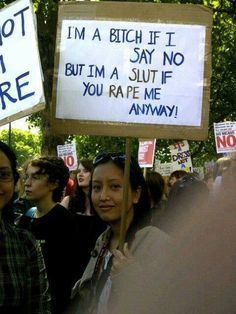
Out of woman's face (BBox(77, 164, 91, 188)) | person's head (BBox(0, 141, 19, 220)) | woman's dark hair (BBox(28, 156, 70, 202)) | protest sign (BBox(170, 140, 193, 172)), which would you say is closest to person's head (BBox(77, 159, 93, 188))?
woman's face (BBox(77, 164, 91, 188))

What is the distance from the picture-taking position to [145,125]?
291 centimetres

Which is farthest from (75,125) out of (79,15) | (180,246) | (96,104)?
(180,246)

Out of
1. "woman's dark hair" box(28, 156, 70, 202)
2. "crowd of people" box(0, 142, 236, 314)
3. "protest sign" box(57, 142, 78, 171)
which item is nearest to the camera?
"crowd of people" box(0, 142, 236, 314)

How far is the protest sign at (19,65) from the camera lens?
2.93m

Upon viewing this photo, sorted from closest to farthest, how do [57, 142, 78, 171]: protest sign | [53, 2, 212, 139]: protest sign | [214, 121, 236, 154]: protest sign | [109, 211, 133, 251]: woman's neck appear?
1. [109, 211, 133, 251]: woman's neck
2. [53, 2, 212, 139]: protest sign
3. [57, 142, 78, 171]: protest sign
4. [214, 121, 236, 154]: protest sign

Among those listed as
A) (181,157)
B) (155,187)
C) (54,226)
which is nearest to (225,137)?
(181,157)

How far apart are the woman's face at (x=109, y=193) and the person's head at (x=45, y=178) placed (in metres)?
1.18

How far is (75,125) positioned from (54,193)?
1049 mm

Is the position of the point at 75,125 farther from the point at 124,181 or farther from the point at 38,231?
the point at 38,231

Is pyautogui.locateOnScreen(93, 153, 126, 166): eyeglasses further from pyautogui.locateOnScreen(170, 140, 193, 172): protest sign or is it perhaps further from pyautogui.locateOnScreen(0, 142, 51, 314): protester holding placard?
pyautogui.locateOnScreen(170, 140, 193, 172): protest sign

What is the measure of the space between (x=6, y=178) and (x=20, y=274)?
0.48m

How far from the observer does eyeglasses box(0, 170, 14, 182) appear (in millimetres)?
2664

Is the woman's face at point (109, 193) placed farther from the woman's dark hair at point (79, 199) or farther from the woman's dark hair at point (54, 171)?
the woman's dark hair at point (79, 199)

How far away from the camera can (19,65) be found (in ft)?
9.74
